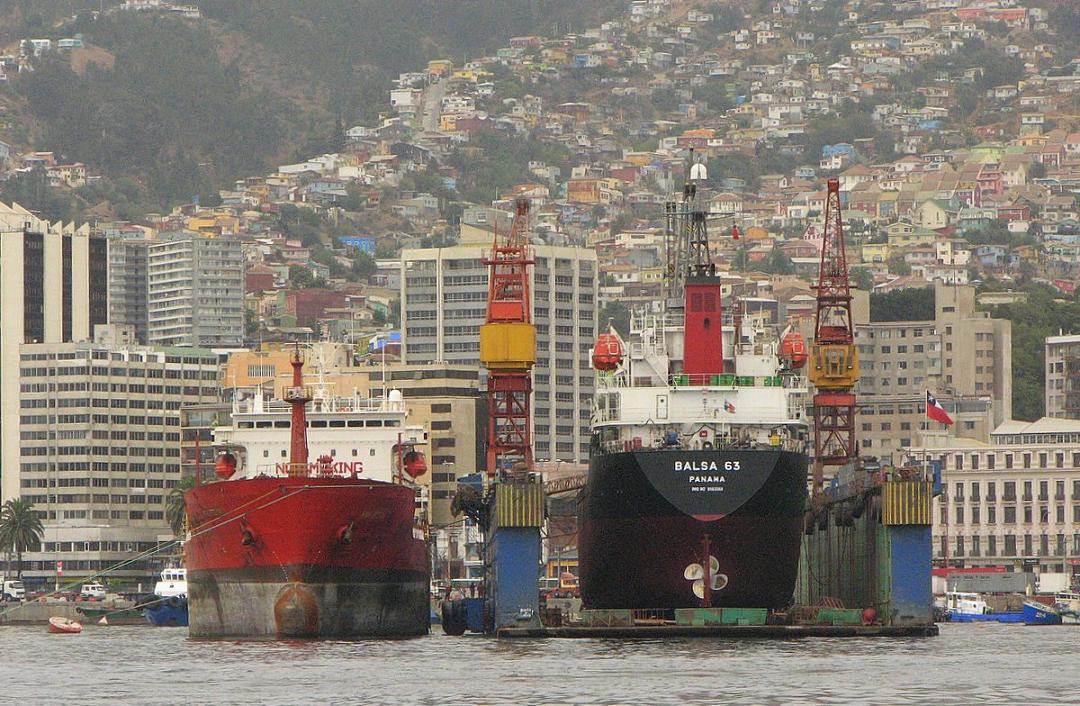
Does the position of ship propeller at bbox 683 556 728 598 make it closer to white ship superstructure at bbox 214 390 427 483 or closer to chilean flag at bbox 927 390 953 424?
white ship superstructure at bbox 214 390 427 483

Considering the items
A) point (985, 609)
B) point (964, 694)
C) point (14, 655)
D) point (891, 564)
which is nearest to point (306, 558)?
point (14, 655)

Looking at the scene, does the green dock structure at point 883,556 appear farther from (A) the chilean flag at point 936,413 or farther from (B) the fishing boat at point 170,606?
(B) the fishing boat at point 170,606

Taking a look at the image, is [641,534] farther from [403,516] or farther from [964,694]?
[964,694]

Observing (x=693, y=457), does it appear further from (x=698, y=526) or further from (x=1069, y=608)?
(x=1069, y=608)

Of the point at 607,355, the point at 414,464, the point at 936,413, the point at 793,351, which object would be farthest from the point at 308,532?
the point at 936,413

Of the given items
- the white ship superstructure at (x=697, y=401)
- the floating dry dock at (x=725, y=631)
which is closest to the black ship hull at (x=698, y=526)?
the floating dry dock at (x=725, y=631)

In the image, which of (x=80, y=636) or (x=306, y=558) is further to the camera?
(x=80, y=636)
